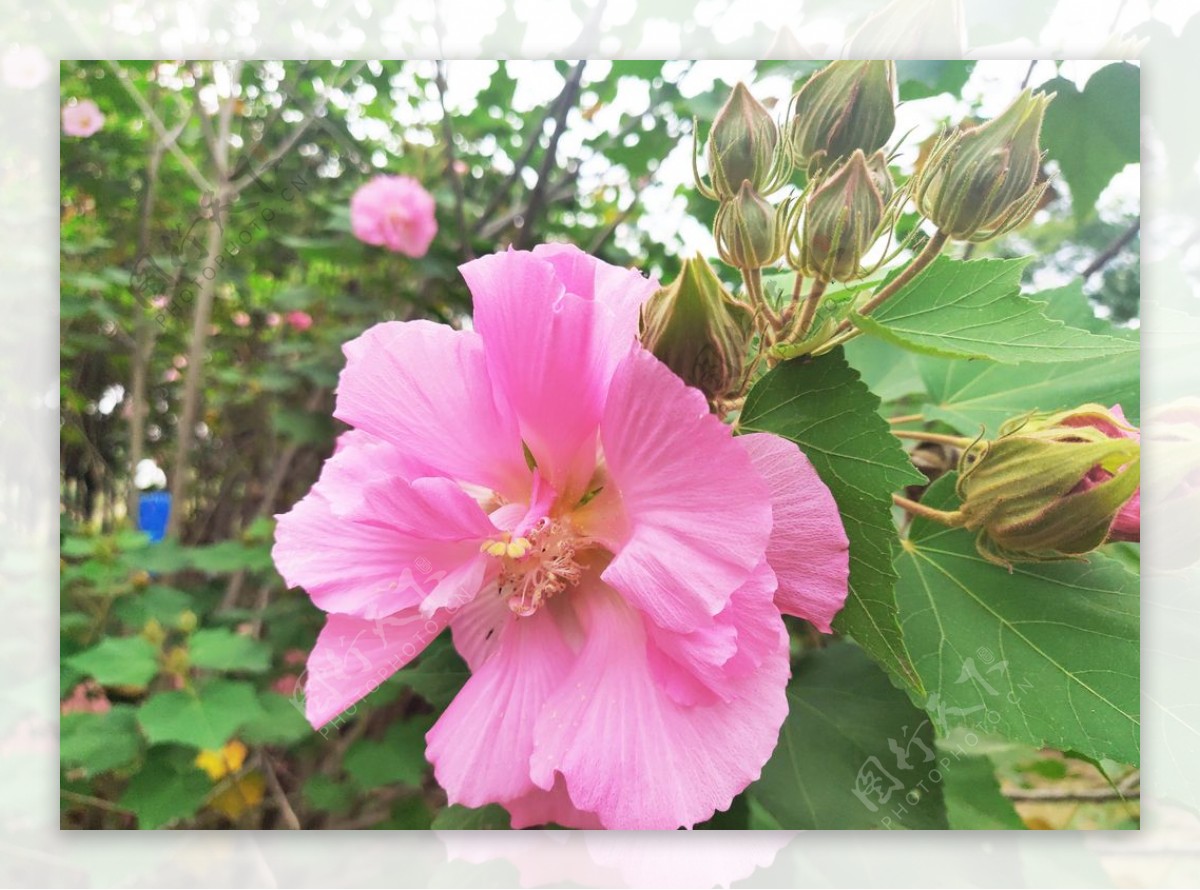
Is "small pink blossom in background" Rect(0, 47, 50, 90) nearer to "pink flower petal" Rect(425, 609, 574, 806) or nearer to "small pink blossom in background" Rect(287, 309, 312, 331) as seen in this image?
"small pink blossom in background" Rect(287, 309, 312, 331)

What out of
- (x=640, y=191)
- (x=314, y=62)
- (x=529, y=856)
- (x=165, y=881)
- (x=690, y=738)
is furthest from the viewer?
(x=640, y=191)

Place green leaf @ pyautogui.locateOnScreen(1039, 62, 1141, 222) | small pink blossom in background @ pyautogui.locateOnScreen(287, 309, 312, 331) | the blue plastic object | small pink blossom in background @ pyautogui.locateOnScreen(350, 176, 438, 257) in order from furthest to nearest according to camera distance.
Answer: small pink blossom in background @ pyautogui.locateOnScreen(287, 309, 312, 331)
small pink blossom in background @ pyautogui.locateOnScreen(350, 176, 438, 257)
the blue plastic object
green leaf @ pyautogui.locateOnScreen(1039, 62, 1141, 222)

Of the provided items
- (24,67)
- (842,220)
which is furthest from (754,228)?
(24,67)

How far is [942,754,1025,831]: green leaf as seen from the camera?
72 centimetres

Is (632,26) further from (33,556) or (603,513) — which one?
(33,556)

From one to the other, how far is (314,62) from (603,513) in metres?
0.73

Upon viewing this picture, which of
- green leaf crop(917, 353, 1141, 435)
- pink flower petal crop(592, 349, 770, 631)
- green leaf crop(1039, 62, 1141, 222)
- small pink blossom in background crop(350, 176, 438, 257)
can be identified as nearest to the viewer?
pink flower petal crop(592, 349, 770, 631)

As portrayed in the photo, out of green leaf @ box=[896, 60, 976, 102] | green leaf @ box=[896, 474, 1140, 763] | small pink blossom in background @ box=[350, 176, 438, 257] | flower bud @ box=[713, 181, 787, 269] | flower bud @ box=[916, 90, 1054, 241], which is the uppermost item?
small pink blossom in background @ box=[350, 176, 438, 257]

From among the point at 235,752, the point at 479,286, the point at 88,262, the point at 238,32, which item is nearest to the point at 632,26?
the point at 238,32

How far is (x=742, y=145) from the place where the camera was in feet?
1.62

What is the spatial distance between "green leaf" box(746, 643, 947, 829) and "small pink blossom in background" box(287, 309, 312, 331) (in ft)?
3.50

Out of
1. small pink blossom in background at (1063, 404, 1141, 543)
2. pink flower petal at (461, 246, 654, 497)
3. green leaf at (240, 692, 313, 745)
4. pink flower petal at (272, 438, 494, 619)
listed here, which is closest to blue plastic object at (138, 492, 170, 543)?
green leaf at (240, 692, 313, 745)

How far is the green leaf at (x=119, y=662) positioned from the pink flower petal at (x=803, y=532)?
79 centimetres

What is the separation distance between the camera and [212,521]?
1232 mm
